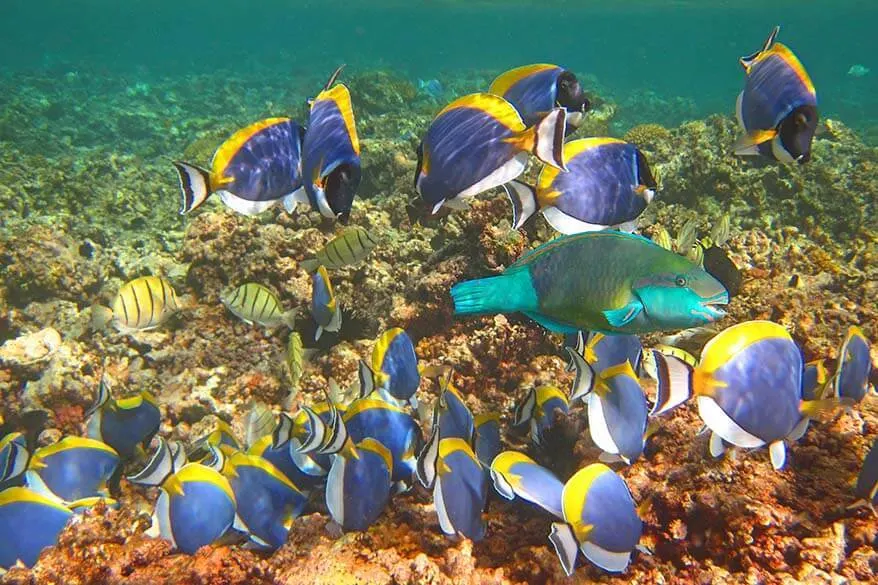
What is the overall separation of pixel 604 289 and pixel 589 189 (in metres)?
0.90

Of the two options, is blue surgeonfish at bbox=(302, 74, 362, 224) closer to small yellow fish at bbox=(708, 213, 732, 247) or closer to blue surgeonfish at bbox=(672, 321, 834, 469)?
blue surgeonfish at bbox=(672, 321, 834, 469)

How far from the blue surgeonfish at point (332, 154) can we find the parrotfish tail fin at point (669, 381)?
144 cm

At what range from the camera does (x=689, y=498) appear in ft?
6.97

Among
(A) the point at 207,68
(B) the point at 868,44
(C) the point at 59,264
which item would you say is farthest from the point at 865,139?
(B) the point at 868,44

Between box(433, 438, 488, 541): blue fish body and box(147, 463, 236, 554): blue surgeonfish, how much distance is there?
106cm

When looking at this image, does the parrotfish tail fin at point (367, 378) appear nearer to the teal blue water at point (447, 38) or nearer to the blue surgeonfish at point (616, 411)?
the blue surgeonfish at point (616, 411)

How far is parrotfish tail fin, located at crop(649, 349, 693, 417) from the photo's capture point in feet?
5.41

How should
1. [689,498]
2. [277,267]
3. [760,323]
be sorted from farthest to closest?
[277,267] → [689,498] → [760,323]

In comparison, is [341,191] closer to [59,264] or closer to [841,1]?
[59,264]

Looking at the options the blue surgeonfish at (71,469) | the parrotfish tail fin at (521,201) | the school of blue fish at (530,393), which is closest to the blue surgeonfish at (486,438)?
the school of blue fish at (530,393)

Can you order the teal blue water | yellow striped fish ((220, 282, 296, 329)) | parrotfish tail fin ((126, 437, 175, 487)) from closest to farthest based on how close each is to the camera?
parrotfish tail fin ((126, 437, 175, 487))
yellow striped fish ((220, 282, 296, 329))
the teal blue water

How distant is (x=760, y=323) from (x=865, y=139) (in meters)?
24.0

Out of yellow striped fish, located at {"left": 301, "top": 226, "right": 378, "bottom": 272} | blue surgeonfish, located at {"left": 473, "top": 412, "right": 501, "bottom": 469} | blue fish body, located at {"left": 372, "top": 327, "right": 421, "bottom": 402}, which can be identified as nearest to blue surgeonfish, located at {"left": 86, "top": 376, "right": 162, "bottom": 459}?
yellow striped fish, located at {"left": 301, "top": 226, "right": 378, "bottom": 272}

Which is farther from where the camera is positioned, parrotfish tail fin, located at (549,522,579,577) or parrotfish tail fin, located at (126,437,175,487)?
parrotfish tail fin, located at (126,437,175,487)
